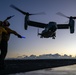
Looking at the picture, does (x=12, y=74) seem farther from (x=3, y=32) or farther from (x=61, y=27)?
(x=61, y=27)

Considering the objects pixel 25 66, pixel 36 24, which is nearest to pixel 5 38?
pixel 25 66

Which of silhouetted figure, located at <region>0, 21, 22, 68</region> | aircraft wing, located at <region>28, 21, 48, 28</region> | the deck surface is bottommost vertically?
the deck surface

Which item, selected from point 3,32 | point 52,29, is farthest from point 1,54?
point 52,29

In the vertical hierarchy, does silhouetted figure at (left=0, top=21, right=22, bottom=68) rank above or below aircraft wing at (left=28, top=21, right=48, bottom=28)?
below

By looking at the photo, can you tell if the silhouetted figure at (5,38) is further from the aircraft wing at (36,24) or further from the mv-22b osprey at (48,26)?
the aircraft wing at (36,24)

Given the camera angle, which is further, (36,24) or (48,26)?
(36,24)

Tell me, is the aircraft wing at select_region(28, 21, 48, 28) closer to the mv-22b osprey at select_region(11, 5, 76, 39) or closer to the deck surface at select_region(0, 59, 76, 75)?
the mv-22b osprey at select_region(11, 5, 76, 39)

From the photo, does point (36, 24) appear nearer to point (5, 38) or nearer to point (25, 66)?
point (25, 66)

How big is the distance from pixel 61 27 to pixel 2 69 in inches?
3276

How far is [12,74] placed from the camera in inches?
371

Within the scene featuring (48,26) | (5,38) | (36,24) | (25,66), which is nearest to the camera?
(5,38)

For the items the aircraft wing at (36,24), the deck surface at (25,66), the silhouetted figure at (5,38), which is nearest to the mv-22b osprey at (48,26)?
the aircraft wing at (36,24)

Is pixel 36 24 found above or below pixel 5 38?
above

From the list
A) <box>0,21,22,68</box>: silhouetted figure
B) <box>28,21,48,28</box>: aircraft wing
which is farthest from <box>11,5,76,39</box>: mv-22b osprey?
<box>0,21,22,68</box>: silhouetted figure
